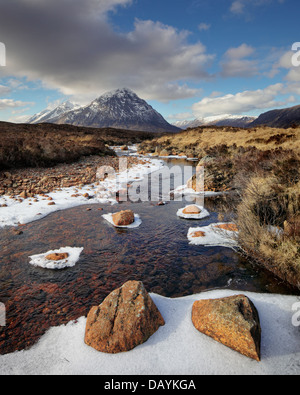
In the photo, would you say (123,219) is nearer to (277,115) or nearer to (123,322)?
(123,322)

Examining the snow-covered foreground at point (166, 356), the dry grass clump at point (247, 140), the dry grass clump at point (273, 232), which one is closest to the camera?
the snow-covered foreground at point (166, 356)

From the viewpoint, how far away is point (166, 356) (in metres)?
2.35

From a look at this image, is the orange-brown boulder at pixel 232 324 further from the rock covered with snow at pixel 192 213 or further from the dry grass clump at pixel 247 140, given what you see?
the dry grass clump at pixel 247 140

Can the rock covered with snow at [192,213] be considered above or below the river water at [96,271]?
above

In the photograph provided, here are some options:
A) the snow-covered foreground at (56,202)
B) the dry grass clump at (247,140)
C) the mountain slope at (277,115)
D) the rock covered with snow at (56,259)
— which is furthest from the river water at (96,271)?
the mountain slope at (277,115)

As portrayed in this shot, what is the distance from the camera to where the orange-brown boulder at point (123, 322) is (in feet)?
7.96

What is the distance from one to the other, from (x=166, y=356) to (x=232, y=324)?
0.85 m

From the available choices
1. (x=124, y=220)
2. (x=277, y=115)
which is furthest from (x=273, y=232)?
(x=277, y=115)

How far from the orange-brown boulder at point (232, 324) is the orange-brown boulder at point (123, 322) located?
22.9 inches

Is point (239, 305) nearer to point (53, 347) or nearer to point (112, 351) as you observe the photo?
point (112, 351)

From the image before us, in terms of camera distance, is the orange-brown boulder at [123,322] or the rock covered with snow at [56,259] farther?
the rock covered with snow at [56,259]

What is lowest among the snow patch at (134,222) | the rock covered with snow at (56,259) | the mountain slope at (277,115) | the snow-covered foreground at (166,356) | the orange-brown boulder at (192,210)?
the snow-covered foreground at (166,356)

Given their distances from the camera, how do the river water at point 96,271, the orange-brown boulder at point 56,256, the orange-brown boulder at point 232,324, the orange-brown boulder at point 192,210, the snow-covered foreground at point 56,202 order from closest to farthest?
1. the orange-brown boulder at point 232,324
2. the river water at point 96,271
3. the orange-brown boulder at point 56,256
4. the snow-covered foreground at point 56,202
5. the orange-brown boulder at point 192,210
